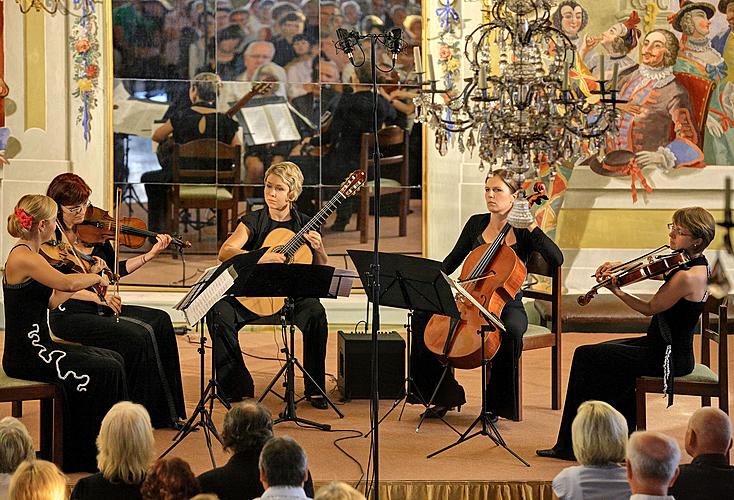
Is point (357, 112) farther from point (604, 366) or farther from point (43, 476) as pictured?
point (43, 476)

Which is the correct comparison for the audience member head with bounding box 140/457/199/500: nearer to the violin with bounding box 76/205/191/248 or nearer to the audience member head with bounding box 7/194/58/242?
the audience member head with bounding box 7/194/58/242

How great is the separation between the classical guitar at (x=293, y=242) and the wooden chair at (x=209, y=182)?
2884 millimetres

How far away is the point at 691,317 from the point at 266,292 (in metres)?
2.17

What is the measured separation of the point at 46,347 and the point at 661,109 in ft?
19.2

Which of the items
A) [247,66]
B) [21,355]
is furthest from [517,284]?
[247,66]

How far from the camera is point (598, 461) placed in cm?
400

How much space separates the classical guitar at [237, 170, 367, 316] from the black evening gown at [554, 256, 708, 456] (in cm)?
156

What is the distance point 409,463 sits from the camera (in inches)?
212

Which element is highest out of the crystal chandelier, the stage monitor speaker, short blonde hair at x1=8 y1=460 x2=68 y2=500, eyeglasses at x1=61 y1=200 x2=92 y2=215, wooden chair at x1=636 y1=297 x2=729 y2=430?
the crystal chandelier

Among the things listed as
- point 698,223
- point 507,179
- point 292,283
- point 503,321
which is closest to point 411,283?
point 292,283

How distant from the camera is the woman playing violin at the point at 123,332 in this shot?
Result: 5957mm

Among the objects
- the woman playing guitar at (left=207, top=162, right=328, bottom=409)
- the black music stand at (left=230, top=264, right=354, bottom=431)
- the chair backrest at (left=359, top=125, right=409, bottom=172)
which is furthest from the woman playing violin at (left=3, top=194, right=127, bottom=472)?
the chair backrest at (left=359, top=125, right=409, bottom=172)

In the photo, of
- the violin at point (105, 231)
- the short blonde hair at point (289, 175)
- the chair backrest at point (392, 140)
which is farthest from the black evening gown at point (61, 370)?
the chair backrest at point (392, 140)

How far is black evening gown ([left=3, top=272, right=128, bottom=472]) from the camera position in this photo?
5277 mm
